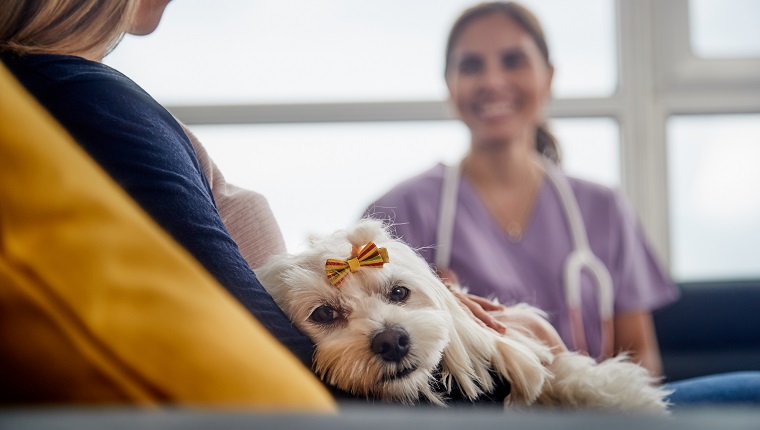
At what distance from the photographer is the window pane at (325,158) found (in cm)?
264

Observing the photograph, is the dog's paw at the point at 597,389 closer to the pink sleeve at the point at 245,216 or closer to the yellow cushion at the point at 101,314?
the pink sleeve at the point at 245,216

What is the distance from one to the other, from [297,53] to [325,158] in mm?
377

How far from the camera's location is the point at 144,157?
74cm

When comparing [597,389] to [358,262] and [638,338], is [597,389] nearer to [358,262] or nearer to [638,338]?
[358,262]

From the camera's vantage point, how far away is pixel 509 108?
2.14 meters

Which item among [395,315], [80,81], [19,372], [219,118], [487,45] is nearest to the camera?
[19,372]

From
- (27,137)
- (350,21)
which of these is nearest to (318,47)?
(350,21)

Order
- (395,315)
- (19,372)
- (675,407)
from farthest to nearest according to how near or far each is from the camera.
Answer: (675,407)
(395,315)
(19,372)

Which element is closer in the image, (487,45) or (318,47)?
(487,45)

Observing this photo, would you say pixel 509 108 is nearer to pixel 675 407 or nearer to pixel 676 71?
pixel 676 71

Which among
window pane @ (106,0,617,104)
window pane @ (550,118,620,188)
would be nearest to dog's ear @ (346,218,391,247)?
window pane @ (106,0,617,104)

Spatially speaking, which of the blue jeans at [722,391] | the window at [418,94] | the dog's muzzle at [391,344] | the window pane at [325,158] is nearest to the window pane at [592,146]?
the window at [418,94]

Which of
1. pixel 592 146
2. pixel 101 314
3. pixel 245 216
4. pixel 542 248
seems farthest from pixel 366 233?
pixel 592 146

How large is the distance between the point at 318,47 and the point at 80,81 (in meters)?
2.00
